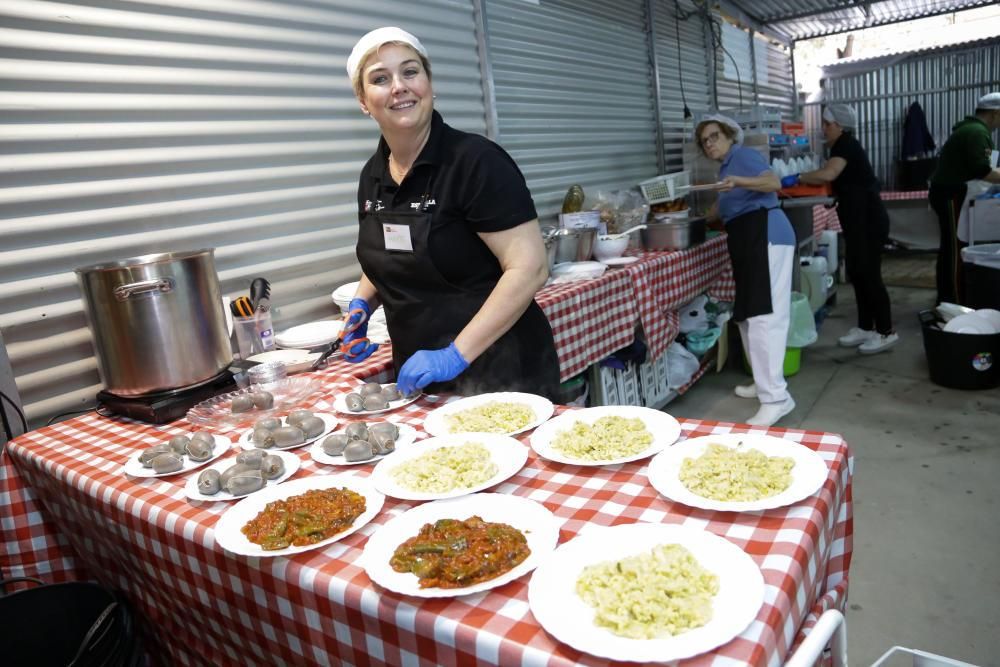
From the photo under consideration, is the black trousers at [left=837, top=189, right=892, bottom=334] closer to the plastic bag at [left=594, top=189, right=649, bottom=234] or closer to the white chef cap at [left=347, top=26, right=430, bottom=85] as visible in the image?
the plastic bag at [left=594, top=189, right=649, bottom=234]

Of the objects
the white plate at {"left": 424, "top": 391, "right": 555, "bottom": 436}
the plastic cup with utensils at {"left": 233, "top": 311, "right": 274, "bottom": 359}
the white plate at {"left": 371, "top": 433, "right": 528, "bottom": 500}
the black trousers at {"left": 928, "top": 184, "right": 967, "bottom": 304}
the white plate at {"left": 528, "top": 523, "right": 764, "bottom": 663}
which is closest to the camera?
the white plate at {"left": 528, "top": 523, "right": 764, "bottom": 663}

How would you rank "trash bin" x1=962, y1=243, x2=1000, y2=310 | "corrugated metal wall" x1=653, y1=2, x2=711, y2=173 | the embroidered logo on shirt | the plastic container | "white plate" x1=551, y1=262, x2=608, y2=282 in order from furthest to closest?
"corrugated metal wall" x1=653, y1=2, x2=711, y2=173 < the plastic container < "trash bin" x1=962, y1=243, x2=1000, y2=310 < "white plate" x1=551, y1=262, x2=608, y2=282 < the embroidered logo on shirt

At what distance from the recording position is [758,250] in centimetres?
412

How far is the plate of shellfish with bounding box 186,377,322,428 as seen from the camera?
1975 mm

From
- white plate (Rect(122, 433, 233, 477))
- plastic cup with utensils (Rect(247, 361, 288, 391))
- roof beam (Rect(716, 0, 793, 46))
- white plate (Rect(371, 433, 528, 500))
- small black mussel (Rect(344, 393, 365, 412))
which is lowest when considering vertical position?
white plate (Rect(371, 433, 528, 500))

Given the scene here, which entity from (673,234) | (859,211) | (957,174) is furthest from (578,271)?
(957,174)

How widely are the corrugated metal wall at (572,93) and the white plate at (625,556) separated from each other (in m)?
3.64

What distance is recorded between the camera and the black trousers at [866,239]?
5.55 metres

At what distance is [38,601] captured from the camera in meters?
1.81

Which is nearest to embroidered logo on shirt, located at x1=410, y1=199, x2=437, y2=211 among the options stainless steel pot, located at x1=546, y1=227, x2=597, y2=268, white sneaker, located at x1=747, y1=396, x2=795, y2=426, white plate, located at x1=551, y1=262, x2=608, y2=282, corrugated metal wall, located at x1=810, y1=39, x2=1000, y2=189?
white plate, located at x1=551, y1=262, x2=608, y2=282

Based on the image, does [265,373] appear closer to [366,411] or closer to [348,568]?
[366,411]

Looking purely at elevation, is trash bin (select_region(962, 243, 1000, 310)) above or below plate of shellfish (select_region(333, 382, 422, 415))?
below

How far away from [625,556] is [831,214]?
8.44m

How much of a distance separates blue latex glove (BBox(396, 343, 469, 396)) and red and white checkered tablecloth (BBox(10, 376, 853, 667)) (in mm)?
114
